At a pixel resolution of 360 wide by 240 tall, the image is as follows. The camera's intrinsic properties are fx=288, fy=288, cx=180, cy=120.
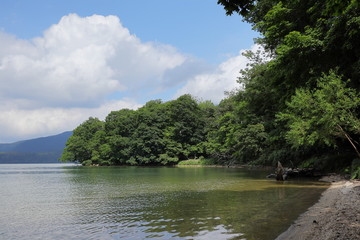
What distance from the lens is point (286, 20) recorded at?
77.0 ft

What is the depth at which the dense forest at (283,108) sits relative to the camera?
1889cm

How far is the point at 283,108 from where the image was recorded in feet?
98.7

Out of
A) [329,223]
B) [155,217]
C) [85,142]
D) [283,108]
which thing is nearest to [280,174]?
[283,108]

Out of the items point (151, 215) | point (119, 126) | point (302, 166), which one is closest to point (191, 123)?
point (119, 126)

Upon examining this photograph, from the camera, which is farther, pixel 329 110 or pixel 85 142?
pixel 85 142

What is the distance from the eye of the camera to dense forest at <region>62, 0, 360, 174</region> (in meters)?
18.9

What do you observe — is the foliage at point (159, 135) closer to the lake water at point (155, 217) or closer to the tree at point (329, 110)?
the tree at point (329, 110)

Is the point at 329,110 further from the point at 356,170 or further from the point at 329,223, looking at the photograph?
the point at 329,223

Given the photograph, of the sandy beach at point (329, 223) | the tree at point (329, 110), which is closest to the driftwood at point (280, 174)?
the tree at point (329, 110)

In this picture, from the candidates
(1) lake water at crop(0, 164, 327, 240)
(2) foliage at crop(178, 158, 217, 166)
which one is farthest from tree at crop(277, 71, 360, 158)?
(2) foliage at crop(178, 158, 217, 166)

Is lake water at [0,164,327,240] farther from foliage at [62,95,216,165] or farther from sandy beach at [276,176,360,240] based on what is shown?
foliage at [62,95,216,165]

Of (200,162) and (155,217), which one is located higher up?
Answer: (200,162)

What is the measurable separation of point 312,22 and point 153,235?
21.5 metres

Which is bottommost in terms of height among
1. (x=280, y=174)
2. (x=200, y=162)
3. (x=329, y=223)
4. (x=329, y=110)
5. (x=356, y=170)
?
(x=329, y=223)
